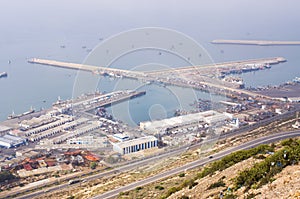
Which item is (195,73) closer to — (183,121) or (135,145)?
(183,121)

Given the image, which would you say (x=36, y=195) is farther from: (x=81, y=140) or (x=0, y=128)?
(x=0, y=128)

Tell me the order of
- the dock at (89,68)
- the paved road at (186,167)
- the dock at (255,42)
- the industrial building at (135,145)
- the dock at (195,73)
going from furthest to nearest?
1. the dock at (255,42)
2. the dock at (89,68)
3. the dock at (195,73)
4. the industrial building at (135,145)
5. the paved road at (186,167)

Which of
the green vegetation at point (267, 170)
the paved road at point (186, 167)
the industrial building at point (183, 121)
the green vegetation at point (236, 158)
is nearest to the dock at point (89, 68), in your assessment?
the industrial building at point (183, 121)

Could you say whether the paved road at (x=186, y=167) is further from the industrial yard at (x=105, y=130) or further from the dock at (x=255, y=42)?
the dock at (x=255, y=42)

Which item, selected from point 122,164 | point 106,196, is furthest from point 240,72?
point 106,196

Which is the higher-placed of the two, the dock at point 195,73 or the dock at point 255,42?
the dock at point 255,42

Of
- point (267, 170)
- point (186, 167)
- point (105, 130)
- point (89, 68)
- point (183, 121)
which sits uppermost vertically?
point (267, 170)

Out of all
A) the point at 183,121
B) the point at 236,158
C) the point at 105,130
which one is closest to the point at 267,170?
the point at 236,158
